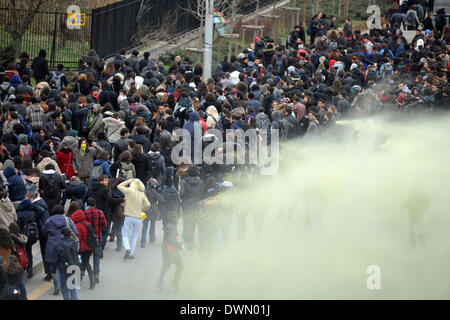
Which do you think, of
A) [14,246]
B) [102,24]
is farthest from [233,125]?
[102,24]

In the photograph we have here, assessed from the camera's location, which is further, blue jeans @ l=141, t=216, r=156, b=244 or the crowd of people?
blue jeans @ l=141, t=216, r=156, b=244

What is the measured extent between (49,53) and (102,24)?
6.67 ft

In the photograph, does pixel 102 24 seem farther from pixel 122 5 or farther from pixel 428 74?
pixel 428 74

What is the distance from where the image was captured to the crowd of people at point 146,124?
1204cm

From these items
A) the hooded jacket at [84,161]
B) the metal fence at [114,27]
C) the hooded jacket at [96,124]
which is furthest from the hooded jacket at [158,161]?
the metal fence at [114,27]

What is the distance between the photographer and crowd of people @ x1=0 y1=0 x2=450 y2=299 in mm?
12039

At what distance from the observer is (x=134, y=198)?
1338 centimetres

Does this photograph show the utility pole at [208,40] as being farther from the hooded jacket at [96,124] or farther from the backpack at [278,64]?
the hooded jacket at [96,124]

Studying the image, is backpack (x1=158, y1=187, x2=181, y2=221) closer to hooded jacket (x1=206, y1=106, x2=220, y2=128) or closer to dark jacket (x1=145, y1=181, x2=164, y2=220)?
dark jacket (x1=145, y1=181, x2=164, y2=220)

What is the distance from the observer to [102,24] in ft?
86.5

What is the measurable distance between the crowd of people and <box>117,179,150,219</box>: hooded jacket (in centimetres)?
2

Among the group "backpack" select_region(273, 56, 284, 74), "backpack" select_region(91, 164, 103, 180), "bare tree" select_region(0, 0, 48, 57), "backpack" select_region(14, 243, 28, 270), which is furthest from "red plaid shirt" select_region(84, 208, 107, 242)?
"bare tree" select_region(0, 0, 48, 57)

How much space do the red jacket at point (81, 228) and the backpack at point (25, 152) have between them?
3.37 meters

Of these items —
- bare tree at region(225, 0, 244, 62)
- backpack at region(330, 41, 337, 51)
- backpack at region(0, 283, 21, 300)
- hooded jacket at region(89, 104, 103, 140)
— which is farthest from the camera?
bare tree at region(225, 0, 244, 62)
